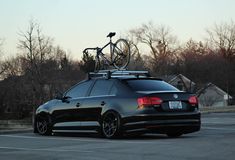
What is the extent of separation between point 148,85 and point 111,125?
4.05 ft

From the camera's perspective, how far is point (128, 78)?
12.7m

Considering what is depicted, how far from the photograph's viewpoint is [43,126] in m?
14.2

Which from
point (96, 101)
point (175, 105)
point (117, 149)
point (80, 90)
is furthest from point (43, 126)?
point (117, 149)

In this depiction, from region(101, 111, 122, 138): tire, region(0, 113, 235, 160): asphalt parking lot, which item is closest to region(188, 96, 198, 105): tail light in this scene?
region(0, 113, 235, 160): asphalt parking lot

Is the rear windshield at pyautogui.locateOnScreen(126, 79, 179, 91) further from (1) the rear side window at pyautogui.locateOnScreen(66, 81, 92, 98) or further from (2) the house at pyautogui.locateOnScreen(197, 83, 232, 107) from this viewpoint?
(2) the house at pyautogui.locateOnScreen(197, 83, 232, 107)

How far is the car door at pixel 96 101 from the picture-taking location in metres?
12.6

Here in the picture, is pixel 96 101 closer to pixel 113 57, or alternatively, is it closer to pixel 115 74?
pixel 115 74

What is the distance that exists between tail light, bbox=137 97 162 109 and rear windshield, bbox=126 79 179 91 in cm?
49

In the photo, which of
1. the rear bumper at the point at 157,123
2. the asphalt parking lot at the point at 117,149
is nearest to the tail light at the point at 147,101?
the rear bumper at the point at 157,123

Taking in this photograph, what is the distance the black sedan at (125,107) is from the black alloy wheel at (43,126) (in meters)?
0.30

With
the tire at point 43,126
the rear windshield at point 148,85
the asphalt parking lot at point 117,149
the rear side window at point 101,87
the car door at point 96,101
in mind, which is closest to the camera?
the asphalt parking lot at point 117,149

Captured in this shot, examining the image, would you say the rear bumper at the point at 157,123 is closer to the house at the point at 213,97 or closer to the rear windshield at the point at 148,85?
the rear windshield at the point at 148,85

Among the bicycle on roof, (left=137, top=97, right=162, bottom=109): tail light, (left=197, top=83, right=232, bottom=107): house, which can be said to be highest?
(left=197, top=83, right=232, bottom=107): house

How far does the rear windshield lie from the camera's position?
40.5ft
